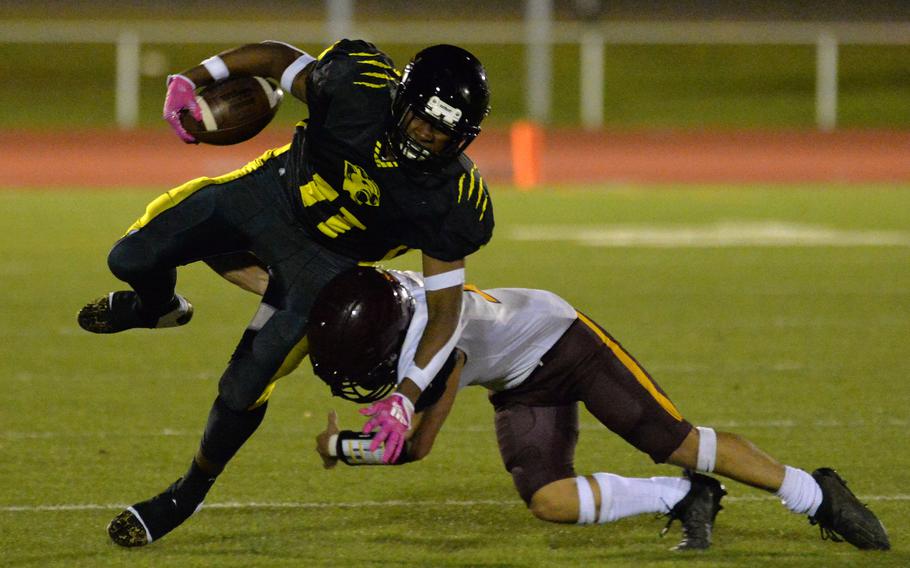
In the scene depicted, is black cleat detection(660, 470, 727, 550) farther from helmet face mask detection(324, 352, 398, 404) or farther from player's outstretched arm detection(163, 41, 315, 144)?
player's outstretched arm detection(163, 41, 315, 144)

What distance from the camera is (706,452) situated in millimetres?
3891

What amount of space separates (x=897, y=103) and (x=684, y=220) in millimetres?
11896

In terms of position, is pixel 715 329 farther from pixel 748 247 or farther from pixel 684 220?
pixel 684 220

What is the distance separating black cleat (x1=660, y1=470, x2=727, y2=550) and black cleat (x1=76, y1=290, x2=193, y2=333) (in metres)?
1.62

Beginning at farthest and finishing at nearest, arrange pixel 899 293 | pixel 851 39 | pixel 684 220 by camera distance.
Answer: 1. pixel 851 39
2. pixel 684 220
3. pixel 899 293

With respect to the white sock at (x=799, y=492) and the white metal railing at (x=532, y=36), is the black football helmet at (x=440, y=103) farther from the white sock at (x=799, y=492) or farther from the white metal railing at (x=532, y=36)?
the white metal railing at (x=532, y=36)

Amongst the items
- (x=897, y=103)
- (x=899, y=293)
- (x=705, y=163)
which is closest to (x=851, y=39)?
(x=705, y=163)

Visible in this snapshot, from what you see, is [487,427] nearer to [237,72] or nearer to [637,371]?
[637,371]

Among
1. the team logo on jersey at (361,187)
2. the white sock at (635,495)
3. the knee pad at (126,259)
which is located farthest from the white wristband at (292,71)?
the white sock at (635,495)

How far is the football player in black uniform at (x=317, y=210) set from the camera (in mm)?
3863

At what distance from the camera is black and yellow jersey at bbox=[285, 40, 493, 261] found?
3918 millimetres

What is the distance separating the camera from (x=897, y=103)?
23.2 meters

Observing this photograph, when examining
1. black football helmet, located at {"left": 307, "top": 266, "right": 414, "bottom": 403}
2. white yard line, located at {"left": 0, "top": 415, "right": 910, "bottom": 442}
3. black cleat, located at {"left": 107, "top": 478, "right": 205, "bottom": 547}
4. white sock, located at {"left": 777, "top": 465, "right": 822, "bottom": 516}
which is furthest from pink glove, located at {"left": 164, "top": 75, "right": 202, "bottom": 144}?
white sock, located at {"left": 777, "top": 465, "right": 822, "bottom": 516}

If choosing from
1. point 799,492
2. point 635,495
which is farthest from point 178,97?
point 799,492
